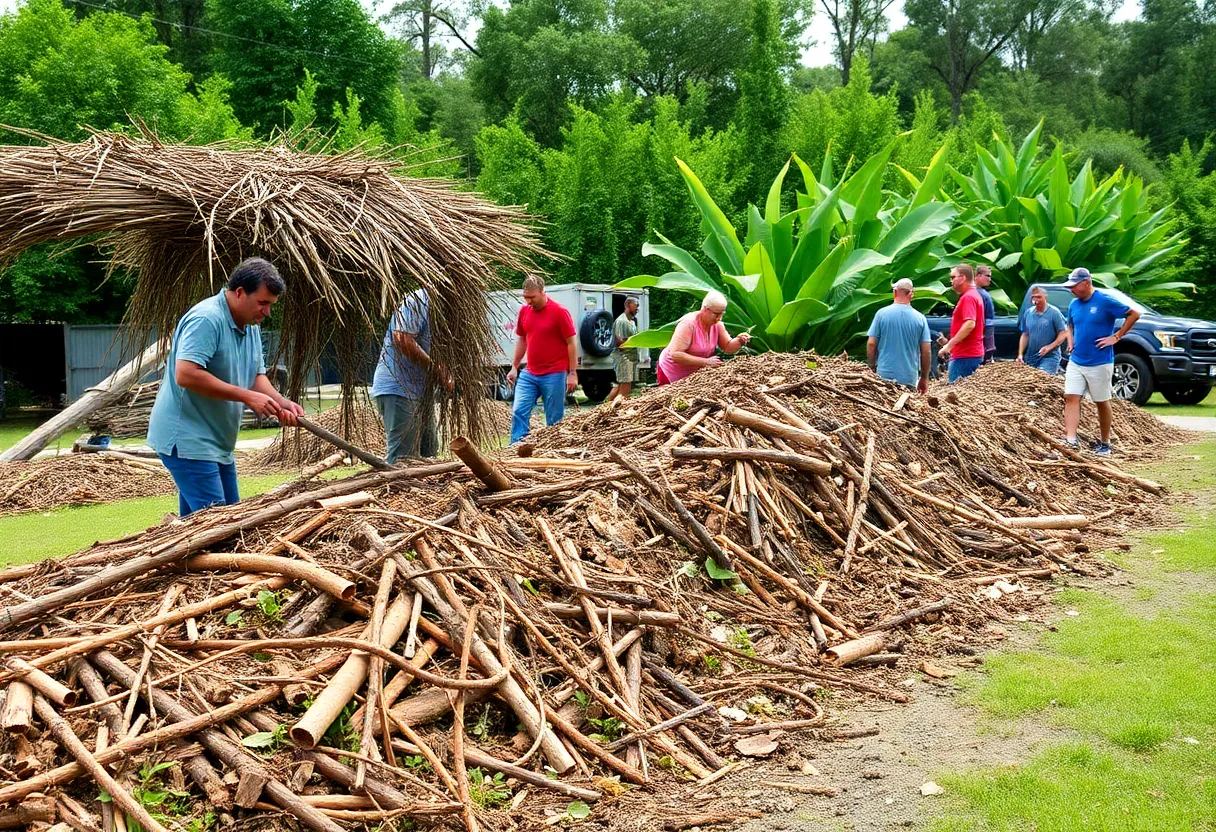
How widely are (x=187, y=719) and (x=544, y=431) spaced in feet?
12.6

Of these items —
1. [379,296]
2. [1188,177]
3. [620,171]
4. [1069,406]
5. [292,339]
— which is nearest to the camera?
[379,296]

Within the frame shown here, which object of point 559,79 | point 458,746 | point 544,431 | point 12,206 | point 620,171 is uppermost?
point 559,79

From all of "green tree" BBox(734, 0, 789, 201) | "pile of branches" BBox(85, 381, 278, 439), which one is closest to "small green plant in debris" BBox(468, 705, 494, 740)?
"pile of branches" BBox(85, 381, 278, 439)

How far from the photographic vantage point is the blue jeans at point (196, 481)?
5098mm

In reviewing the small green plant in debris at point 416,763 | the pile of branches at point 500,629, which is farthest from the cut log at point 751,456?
the small green plant in debris at point 416,763

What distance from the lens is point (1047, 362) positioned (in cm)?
1358

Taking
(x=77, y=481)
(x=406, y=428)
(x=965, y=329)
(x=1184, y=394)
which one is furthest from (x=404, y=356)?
(x=1184, y=394)

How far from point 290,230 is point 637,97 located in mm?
31493

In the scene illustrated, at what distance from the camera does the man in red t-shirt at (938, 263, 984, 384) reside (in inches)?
439

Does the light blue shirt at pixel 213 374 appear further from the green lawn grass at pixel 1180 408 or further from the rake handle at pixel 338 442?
the green lawn grass at pixel 1180 408

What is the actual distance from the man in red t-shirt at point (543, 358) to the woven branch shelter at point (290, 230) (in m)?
3.84

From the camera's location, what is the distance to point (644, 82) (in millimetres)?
44500

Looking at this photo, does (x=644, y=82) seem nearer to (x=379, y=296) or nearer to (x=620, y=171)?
(x=620, y=171)

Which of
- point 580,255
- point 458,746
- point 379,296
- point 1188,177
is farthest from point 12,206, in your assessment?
point 1188,177
